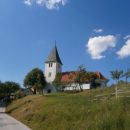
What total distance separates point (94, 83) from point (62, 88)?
13415mm

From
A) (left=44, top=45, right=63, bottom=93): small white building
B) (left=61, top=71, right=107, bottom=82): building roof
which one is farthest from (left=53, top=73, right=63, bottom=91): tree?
(left=44, top=45, right=63, bottom=93): small white building

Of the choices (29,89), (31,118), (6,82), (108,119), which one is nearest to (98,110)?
(108,119)

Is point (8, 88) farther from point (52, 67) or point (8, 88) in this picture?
point (52, 67)

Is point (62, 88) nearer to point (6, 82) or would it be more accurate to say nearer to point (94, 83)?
point (94, 83)

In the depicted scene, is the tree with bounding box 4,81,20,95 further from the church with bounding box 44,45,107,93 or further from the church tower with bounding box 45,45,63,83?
the church tower with bounding box 45,45,63,83

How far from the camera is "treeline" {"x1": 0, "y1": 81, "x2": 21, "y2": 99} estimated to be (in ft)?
352

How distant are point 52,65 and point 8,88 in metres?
18.6

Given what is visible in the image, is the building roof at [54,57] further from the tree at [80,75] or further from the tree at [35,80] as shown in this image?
the tree at [80,75]

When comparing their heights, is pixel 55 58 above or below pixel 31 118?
above

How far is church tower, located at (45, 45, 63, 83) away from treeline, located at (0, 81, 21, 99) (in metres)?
14.1

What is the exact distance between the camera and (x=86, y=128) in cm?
1853

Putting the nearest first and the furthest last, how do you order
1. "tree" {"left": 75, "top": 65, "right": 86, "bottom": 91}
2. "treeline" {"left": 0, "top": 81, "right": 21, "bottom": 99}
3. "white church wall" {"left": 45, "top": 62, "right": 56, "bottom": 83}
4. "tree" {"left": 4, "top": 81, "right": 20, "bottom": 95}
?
"tree" {"left": 75, "top": 65, "right": 86, "bottom": 91}
"white church wall" {"left": 45, "top": 62, "right": 56, "bottom": 83}
"treeline" {"left": 0, "top": 81, "right": 21, "bottom": 99}
"tree" {"left": 4, "top": 81, "right": 20, "bottom": 95}

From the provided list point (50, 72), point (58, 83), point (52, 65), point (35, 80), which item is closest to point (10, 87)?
point (35, 80)

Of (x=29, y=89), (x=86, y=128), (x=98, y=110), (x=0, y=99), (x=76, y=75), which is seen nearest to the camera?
(x=86, y=128)
